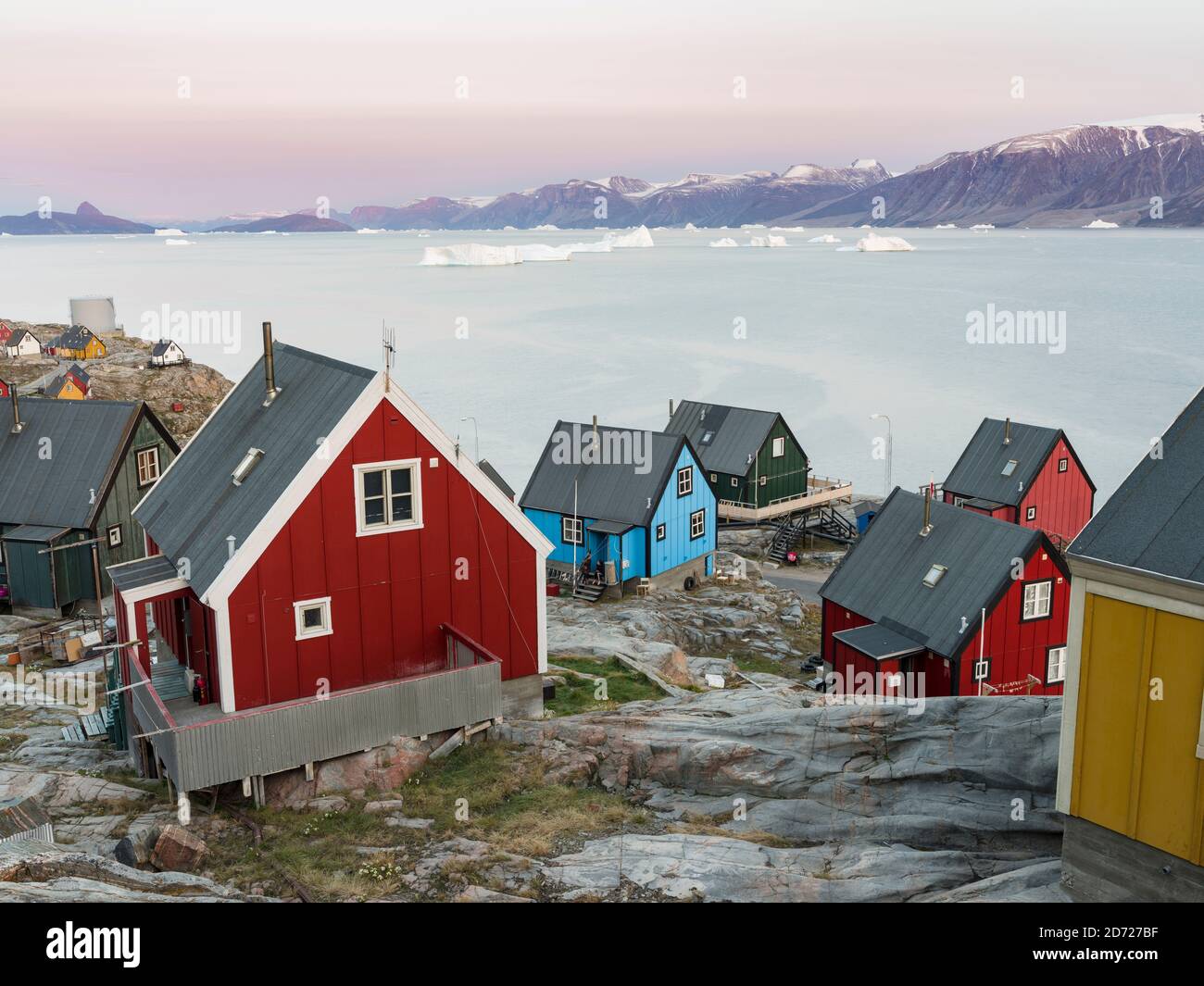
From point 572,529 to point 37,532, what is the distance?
70.9 ft

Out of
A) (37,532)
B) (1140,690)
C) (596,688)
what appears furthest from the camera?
(37,532)

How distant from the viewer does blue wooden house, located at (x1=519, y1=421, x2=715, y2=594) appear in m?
47.1

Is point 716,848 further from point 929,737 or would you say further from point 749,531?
point 749,531

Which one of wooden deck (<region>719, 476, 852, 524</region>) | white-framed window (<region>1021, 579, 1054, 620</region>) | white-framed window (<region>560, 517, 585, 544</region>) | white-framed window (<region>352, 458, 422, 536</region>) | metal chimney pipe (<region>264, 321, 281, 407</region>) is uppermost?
→ metal chimney pipe (<region>264, 321, 281, 407</region>)

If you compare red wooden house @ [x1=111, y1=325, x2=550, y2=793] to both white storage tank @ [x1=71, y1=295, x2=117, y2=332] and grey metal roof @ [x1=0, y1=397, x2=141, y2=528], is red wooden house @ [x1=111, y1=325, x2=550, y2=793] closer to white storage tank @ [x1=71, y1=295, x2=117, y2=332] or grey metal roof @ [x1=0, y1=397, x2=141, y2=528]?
grey metal roof @ [x1=0, y1=397, x2=141, y2=528]

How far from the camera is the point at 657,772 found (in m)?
21.3

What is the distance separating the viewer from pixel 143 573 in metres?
23.5

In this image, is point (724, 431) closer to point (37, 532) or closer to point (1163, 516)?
point (37, 532)

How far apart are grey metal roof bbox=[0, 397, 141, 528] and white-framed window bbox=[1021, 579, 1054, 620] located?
32.1 m

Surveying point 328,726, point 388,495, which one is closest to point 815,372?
point 388,495

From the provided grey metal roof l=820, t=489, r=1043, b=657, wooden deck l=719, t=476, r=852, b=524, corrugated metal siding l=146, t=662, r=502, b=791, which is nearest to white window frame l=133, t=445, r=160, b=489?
corrugated metal siding l=146, t=662, r=502, b=791

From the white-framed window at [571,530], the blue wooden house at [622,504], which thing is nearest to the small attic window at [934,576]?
the blue wooden house at [622,504]
